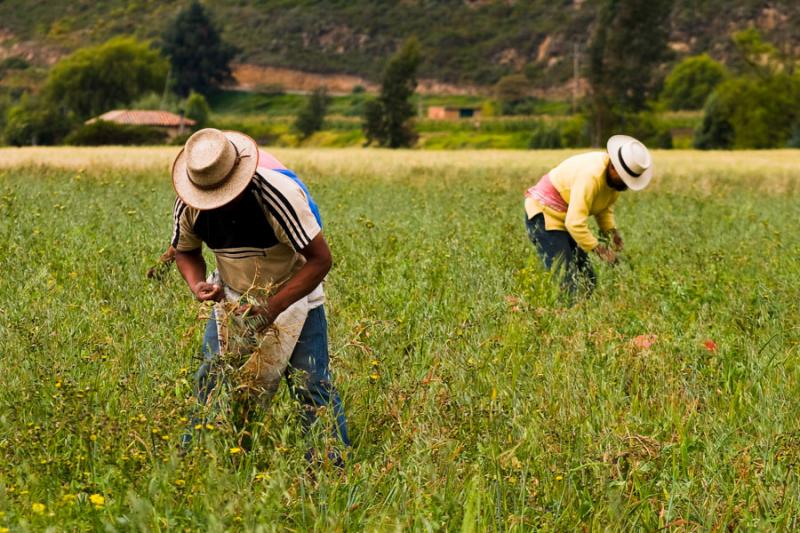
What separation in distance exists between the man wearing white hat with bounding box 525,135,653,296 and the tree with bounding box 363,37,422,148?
6379 cm

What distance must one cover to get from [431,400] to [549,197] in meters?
3.58

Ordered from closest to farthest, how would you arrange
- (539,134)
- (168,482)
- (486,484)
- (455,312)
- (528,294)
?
(168,482) < (486,484) < (455,312) < (528,294) < (539,134)

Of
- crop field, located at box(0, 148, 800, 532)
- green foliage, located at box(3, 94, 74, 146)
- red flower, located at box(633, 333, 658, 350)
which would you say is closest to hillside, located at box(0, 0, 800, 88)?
green foliage, located at box(3, 94, 74, 146)

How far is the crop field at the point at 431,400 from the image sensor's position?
3238 millimetres

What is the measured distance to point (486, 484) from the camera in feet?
12.3

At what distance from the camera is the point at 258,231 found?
3.96 metres

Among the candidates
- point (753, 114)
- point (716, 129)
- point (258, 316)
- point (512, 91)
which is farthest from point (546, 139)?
point (258, 316)

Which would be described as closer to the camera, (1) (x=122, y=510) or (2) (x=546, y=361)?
(1) (x=122, y=510)

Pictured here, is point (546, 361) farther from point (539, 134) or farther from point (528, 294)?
point (539, 134)

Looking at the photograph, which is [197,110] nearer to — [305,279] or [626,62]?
[626,62]

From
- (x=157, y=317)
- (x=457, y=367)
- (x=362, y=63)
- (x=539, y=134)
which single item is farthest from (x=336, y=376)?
(x=362, y=63)

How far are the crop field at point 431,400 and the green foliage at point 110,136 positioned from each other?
56.9m

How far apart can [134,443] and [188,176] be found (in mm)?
1043

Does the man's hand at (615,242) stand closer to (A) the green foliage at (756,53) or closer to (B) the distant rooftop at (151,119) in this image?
(A) the green foliage at (756,53)
